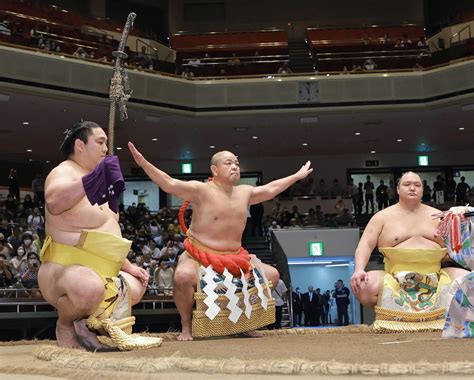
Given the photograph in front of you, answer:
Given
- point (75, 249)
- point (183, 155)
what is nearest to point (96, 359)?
point (75, 249)

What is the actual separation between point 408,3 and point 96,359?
14.7 meters

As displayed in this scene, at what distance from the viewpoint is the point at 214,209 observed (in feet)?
12.1

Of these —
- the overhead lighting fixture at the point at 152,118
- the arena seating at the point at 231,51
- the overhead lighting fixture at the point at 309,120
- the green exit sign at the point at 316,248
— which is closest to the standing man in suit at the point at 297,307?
the green exit sign at the point at 316,248

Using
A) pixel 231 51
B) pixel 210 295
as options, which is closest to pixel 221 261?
pixel 210 295

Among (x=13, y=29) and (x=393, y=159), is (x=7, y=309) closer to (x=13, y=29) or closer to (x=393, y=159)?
(x=13, y=29)

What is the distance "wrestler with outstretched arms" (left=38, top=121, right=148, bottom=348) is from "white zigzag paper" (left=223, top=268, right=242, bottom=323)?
A: 0.72m

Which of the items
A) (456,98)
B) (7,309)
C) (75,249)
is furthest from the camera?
(456,98)

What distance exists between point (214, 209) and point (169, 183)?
11.3 inches

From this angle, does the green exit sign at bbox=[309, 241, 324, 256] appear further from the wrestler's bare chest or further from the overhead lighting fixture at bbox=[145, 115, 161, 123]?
the wrestler's bare chest

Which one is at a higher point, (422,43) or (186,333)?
(422,43)

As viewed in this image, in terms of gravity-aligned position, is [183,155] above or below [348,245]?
above

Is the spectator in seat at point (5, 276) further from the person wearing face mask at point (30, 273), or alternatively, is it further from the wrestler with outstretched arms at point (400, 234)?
the wrestler with outstretched arms at point (400, 234)

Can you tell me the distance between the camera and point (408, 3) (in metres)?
15.6

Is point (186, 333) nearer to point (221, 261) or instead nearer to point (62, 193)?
point (221, 261)
